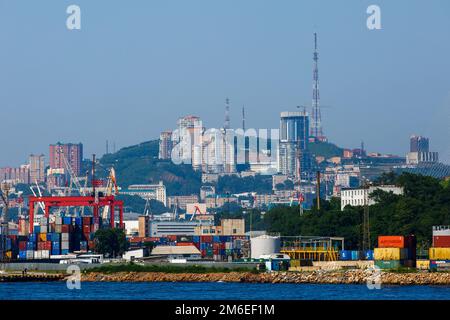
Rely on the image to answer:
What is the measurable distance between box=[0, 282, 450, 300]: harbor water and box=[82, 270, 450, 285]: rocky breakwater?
2.44m

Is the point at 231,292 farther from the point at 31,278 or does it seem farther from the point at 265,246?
the point at 265,246

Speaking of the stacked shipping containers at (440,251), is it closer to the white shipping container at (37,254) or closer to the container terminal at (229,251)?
the container terminal at (229,251)

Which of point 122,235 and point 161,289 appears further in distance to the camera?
point 122,235

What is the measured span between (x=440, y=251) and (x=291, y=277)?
1170cm

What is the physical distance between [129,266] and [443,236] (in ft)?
62.2

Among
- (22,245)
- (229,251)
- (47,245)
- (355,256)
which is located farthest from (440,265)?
(22,245)

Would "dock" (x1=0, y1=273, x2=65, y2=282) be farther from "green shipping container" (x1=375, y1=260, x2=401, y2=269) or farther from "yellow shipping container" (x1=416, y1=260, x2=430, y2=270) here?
"yellow shipping container" (x1=416, y1=260, x2=430, y2=270)

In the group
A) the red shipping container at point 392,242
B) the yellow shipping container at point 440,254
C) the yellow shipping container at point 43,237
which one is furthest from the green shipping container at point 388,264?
the yellow shipping container at point 43,237

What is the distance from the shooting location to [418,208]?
96188 millimetres

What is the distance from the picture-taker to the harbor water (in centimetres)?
4422

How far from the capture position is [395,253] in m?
65.2

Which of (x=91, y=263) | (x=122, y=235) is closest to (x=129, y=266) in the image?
(x=91, y=263)
